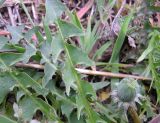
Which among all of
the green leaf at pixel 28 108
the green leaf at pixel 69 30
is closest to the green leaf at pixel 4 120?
the green leaf at pixel 28 108

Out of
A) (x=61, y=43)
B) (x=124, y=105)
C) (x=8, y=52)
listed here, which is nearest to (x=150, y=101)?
(x=124, y=105)

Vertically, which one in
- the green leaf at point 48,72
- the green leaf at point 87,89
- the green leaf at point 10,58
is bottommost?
the green leaf at point 87,89

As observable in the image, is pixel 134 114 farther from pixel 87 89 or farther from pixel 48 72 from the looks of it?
pixel 48 72

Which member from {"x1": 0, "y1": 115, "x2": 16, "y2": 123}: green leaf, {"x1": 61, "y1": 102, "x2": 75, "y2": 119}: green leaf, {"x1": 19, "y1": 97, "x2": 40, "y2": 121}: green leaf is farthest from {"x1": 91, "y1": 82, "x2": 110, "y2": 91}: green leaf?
{"x1": 0, "y1": 115, "x2": 16, "y2": 123}: green leaf

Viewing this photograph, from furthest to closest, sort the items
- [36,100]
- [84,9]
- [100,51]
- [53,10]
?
[84,9] < [100,51] < [36,100] < [53,10]

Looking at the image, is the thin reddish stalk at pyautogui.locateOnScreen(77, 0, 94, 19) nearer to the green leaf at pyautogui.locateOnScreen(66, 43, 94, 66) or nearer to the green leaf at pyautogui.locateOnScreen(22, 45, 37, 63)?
the green leaf at pyautogui.locateOnScreen(22, 45, 37, 63)

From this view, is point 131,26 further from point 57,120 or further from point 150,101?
point 57,120

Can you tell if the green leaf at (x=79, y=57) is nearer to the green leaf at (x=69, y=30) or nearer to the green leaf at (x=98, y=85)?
the green leaf at (x=69, y=30)

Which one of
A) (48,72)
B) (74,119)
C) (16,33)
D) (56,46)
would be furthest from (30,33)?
(74,119)
